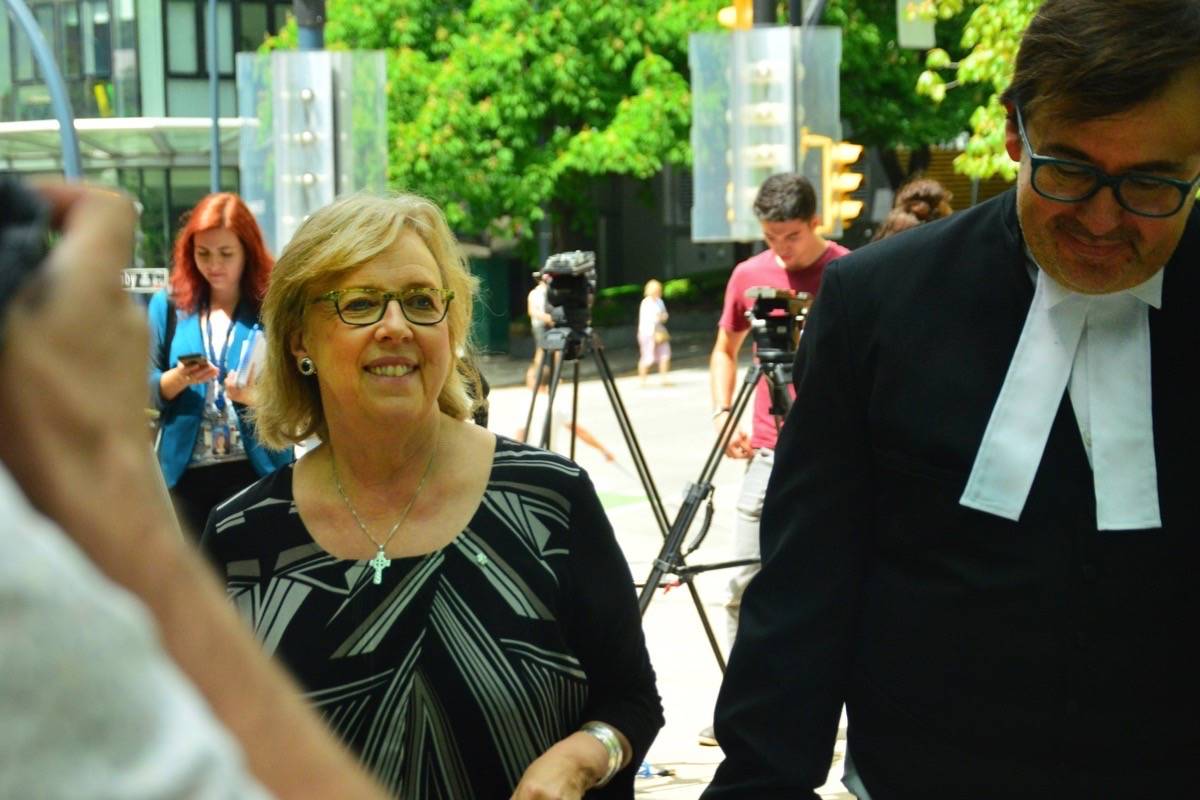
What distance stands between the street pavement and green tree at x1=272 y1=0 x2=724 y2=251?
333cm

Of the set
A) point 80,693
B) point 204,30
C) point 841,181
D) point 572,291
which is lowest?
point 572,291

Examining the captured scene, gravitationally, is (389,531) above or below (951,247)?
below

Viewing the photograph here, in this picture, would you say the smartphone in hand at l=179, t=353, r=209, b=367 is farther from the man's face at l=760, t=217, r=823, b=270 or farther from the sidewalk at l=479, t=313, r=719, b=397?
the sidewalk at l=479, t=313, r=719, b=397

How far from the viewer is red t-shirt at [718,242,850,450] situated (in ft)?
23.5

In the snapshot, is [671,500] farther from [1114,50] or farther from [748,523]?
[1114,50]

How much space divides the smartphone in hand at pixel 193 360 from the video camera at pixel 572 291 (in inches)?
62.3

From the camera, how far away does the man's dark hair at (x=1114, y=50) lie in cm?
202

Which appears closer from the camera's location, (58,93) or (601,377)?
(601,377)

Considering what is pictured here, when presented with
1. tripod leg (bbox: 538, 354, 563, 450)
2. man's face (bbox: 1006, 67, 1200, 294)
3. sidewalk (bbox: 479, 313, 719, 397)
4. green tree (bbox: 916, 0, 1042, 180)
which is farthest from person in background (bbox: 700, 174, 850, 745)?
sidewalk (bbox: 479, 313, 719, 397)

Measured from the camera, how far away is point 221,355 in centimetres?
602

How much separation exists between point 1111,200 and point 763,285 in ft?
18.5

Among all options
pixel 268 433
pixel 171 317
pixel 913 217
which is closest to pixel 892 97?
pixel 913 217

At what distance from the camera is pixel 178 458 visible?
587cm

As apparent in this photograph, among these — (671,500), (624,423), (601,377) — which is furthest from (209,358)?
(671,500)
